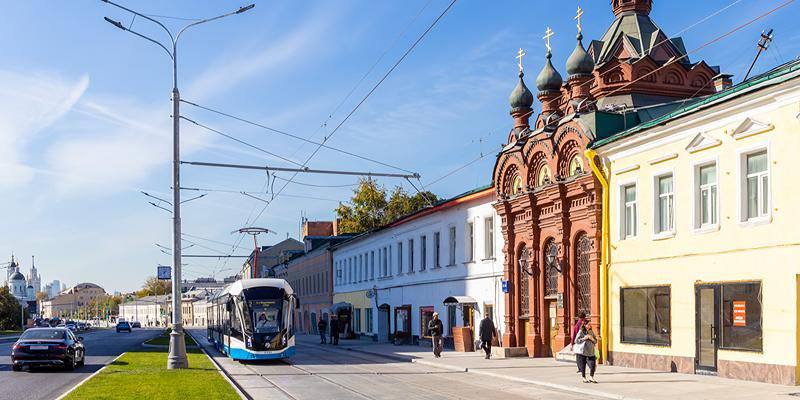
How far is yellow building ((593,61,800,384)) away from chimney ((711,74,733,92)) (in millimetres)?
6883

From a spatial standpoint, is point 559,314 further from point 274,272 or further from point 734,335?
point 274,272

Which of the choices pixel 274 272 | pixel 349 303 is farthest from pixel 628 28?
pixel 274 272

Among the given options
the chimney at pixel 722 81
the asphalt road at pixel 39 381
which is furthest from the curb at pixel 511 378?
the chimney at pixel 722 81

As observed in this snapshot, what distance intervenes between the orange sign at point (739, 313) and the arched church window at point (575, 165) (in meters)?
8.67

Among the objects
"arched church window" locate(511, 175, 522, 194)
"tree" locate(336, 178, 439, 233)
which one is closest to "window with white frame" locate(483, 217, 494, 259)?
"arched church window" locate(511, 175, 522, 194)

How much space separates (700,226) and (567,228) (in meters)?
7.06

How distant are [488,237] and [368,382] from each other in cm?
1620

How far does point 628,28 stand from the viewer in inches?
1411

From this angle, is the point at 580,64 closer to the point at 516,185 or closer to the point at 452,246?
the point at 516,185

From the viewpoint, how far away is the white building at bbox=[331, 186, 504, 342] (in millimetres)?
38812

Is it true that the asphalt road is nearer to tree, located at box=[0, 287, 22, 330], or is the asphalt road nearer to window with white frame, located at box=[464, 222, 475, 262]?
window with white frame, located at box=[464, 222, 475, 262]

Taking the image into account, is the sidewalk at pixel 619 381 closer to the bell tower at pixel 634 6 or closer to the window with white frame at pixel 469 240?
the window with white frame at pixel 469 240

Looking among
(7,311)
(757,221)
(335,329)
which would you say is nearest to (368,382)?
(757,221)

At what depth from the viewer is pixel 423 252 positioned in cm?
4703
